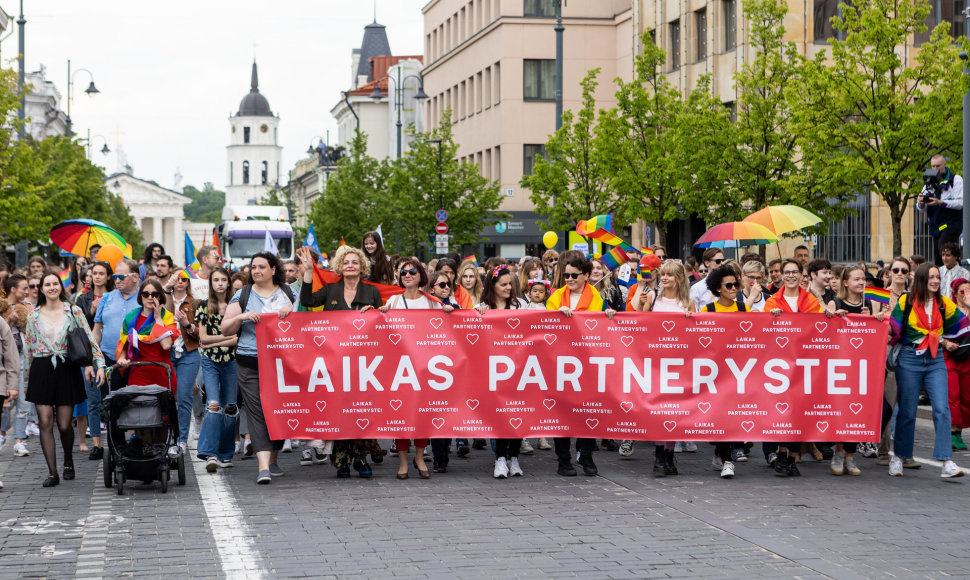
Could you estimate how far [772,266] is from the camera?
14.7 metres

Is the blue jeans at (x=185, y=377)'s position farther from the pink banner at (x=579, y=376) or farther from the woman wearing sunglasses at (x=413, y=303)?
the woman wearing sunglasses at (x=413, y=303)

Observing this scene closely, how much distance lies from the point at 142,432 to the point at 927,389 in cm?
632

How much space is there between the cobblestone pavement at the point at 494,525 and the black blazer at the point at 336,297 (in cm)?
143

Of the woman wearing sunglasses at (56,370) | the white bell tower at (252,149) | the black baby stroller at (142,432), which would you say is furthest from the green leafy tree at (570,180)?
the white bell tower at (252,149)

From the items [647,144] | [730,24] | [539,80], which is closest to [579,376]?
[647,144]

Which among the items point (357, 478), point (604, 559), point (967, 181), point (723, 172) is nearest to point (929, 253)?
point (723, 172)

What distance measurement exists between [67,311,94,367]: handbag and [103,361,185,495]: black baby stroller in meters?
0.81

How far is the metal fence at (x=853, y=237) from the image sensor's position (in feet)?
119

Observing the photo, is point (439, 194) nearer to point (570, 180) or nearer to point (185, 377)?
point (570, 180)

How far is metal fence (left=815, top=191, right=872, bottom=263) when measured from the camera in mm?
36250

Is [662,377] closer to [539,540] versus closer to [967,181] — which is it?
[539,540]

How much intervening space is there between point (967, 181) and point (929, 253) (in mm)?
15686

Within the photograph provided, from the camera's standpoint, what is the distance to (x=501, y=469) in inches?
437

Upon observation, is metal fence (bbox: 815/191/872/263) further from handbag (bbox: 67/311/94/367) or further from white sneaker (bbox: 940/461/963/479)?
handbag (bbox: 67/311/94/367)
